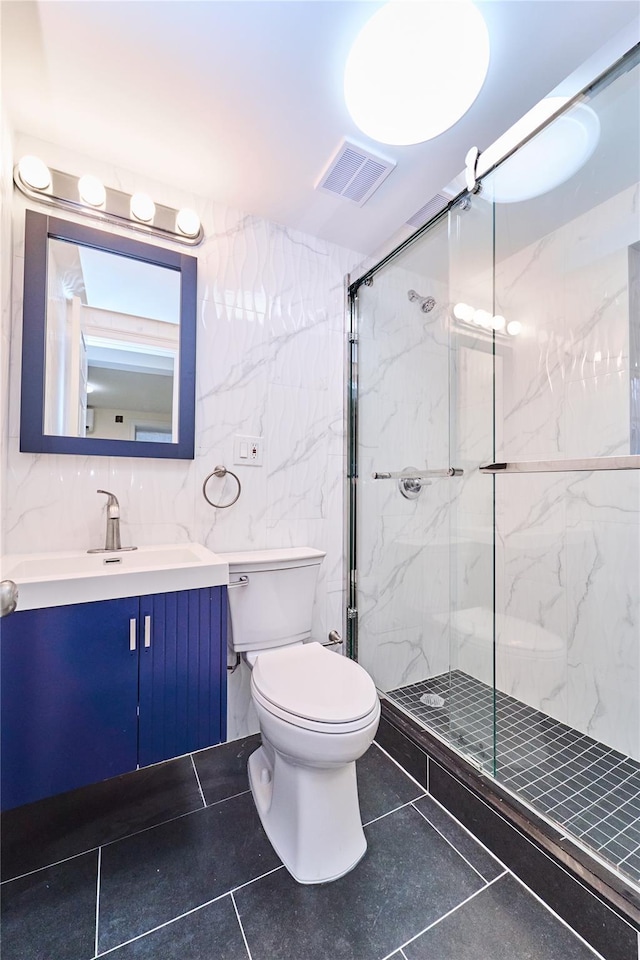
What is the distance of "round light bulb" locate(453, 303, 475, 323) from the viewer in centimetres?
180

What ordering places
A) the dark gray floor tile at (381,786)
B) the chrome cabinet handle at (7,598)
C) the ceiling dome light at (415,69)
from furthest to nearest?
the dark gray floor tile at (381,786), the ceiling dome light at (415,69), the chrome cabinet handle at (7,598)

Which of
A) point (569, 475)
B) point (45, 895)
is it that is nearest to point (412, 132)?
point (569, 475)

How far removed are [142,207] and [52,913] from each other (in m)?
2.17

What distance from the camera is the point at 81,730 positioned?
3.28 ft

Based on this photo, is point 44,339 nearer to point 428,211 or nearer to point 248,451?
point 248,451

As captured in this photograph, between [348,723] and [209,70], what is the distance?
6.14ft

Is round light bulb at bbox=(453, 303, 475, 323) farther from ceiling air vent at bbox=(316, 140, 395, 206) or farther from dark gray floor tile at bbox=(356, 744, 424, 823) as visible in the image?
dark gray floor tile at bbox=(356, 744, 424, 823)

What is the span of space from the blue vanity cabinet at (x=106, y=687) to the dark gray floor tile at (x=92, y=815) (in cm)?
37

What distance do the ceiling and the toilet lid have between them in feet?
5.84

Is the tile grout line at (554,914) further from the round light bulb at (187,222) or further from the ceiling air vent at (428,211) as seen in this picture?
the round light bulb at (187,222)

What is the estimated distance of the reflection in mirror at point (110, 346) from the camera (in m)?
1.40

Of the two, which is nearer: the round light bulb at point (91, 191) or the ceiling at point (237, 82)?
the ceiling at point (237, 82)

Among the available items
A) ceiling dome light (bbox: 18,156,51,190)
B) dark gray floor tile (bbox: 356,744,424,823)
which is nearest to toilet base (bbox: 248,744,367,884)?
dark gray floor tile (bbox: 356,744,424,823)

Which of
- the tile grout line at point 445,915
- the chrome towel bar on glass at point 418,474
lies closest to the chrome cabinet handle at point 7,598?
the tile grout line at point 445,915
